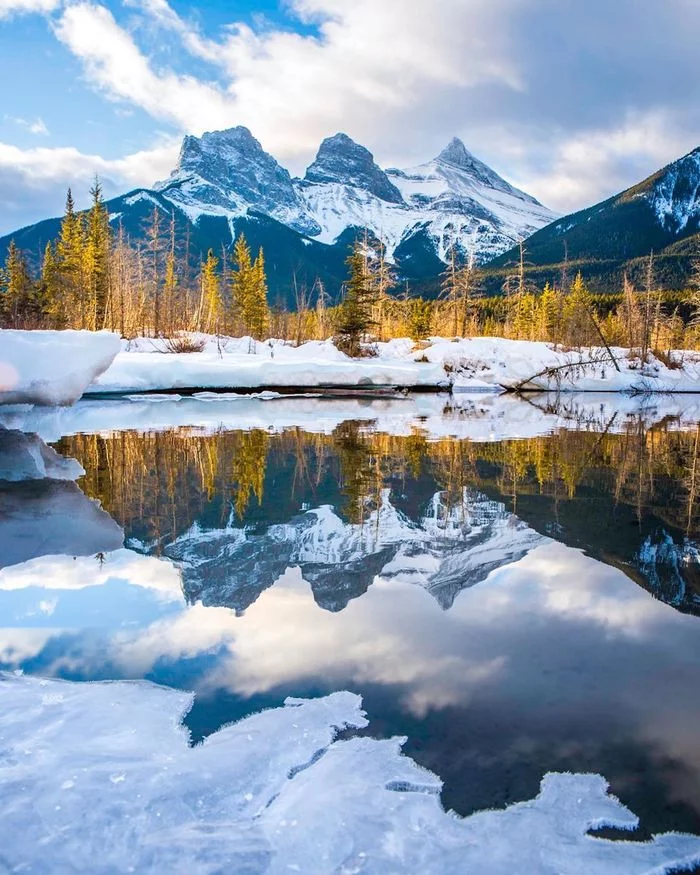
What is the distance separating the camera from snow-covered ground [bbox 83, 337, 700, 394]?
19250 mm

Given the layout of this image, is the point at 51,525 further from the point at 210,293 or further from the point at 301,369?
the point at 210,293

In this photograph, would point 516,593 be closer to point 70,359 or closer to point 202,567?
point 202,567

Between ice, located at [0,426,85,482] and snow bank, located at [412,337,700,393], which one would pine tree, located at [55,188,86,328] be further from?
ice, located at [0,426,85,482]

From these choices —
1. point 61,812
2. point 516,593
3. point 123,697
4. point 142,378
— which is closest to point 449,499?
point 516,593

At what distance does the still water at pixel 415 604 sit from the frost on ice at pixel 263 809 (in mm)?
101

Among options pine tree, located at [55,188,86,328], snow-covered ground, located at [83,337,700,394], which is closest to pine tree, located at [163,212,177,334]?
snow-covered ground, located at [83,337,700,394]

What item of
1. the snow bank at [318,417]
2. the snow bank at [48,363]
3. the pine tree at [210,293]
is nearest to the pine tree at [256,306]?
the pine tree at [210,293]

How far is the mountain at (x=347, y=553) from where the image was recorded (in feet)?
12.4

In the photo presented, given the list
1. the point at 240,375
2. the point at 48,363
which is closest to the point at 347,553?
the point at 48,363

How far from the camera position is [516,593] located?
378cm

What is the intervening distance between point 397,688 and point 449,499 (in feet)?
12.5

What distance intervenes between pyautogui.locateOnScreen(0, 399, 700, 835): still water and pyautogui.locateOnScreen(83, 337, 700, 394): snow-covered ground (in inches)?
460

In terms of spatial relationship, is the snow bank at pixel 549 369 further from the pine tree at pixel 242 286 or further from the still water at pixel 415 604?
the pine tree at pixel 242 286

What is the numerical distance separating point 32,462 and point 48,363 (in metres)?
2.43
